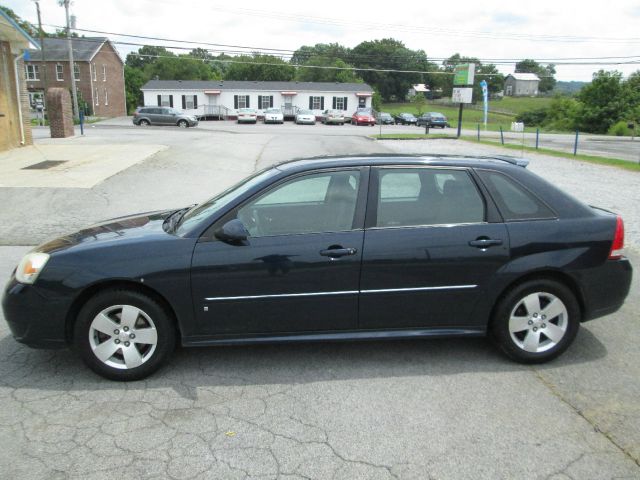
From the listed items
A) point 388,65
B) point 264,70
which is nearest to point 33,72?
point 264,70

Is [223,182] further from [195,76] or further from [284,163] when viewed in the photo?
[195,76]

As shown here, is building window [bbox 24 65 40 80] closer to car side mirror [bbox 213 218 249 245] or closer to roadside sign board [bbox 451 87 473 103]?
roadside sign board [bbox 451 87 473 103]

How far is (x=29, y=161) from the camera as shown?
16.3 metres

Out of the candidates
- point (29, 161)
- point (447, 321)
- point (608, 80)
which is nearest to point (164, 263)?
point (447, 321)

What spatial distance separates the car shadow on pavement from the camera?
396cm

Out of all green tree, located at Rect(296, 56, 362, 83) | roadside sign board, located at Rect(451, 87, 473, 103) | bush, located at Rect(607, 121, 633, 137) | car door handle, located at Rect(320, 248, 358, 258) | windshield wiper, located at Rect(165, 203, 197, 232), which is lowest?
bush, located at Rect(607, 121, 633, 137)

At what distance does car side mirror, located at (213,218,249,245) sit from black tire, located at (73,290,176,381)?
2.22 ft

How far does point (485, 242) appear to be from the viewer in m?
4.14

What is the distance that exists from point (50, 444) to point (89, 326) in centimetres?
91

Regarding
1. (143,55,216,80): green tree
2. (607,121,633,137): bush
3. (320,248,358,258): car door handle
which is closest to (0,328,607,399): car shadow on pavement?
(320,248,358,258): car door handle

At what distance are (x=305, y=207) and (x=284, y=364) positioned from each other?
1.24 m

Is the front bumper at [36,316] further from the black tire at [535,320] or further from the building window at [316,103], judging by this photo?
the building window at [316,103]

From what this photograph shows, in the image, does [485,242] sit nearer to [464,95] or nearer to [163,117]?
[464,95]

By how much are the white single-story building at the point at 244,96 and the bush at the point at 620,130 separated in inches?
1111
